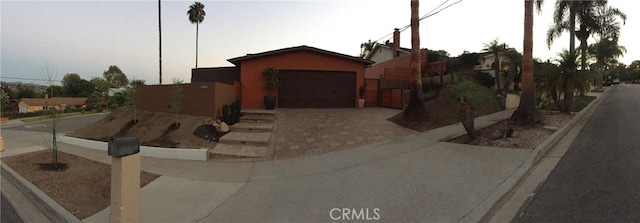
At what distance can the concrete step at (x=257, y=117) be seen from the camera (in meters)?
10.5

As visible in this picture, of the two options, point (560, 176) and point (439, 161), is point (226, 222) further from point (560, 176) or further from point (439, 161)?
point (560, 176)

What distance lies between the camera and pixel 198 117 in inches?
379

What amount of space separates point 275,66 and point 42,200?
36.8 ft

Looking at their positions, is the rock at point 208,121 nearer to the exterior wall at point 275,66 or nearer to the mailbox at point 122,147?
the exterior wall at point 275,66

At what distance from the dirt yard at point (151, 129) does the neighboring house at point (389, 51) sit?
19.1 meters

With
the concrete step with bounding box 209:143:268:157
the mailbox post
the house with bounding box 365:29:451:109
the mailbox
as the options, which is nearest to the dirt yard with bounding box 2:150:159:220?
the mailbox post

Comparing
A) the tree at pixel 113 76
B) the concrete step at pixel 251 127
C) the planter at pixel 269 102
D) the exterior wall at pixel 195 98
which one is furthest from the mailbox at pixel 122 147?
the tree at pixel 113 76

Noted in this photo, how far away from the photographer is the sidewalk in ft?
11.6

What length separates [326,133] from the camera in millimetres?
8516

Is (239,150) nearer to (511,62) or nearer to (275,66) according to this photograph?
(275,66)

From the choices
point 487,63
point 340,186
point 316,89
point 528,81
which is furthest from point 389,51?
point 340,186

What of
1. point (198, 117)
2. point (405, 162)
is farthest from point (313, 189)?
point (198, 117)

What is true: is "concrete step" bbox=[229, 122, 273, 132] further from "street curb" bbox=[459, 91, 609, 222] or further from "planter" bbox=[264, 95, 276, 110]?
"street curb" bbox=[459, 91, 609, 222]

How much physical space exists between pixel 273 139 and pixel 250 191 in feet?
11.9
